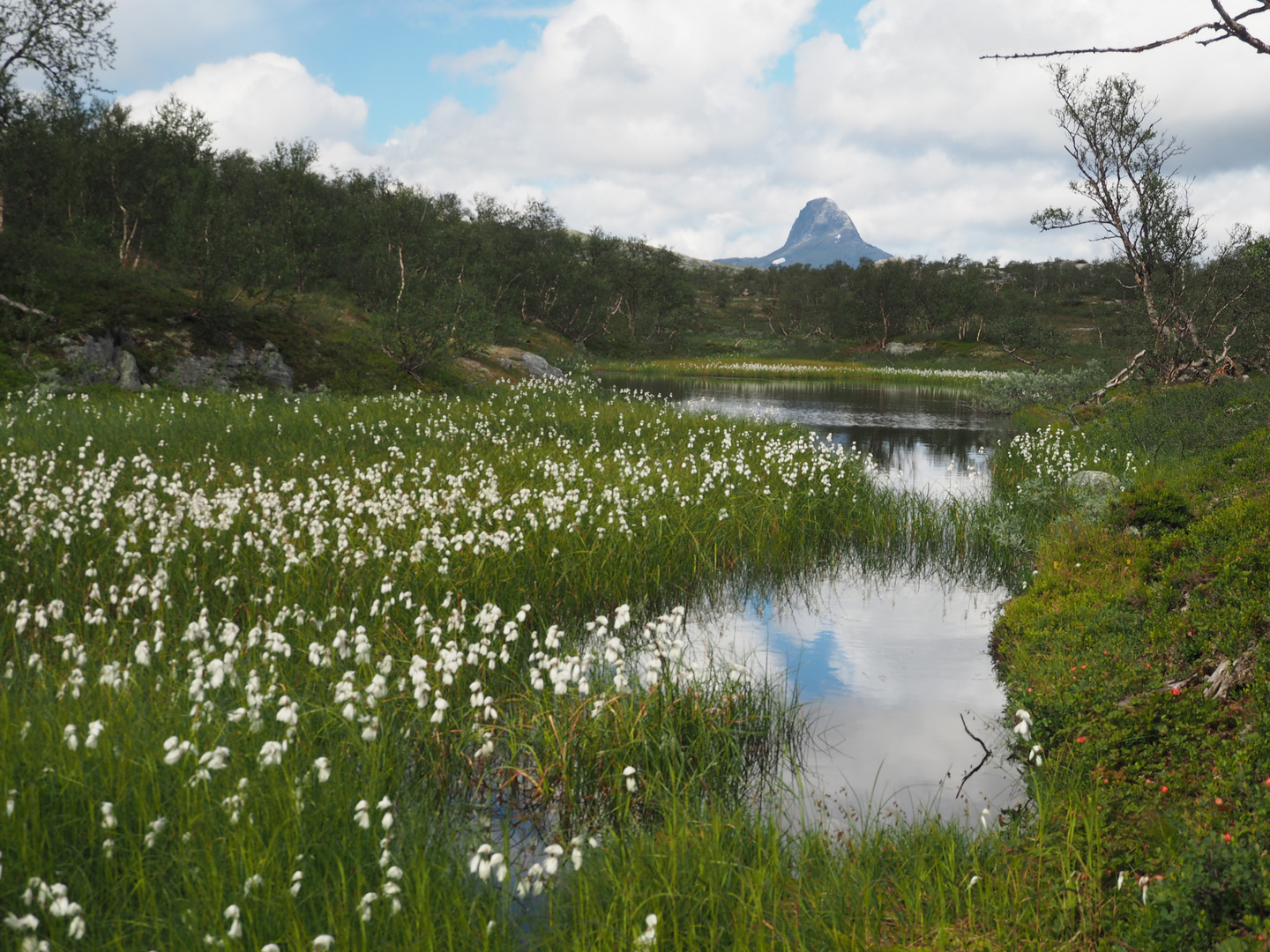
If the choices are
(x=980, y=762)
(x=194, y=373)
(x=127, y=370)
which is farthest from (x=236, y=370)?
(x=980, y=762)

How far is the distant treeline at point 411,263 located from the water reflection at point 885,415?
6121 mm

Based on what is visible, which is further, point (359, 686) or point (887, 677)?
point (887, 677)

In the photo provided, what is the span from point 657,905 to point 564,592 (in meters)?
5.13

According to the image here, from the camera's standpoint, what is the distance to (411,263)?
38.7m

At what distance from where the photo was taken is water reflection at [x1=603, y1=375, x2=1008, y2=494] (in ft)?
65.9

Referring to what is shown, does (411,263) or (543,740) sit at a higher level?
(411,263)

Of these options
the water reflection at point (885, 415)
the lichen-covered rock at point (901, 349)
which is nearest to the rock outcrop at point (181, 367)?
the water reflection at point (885, 415)

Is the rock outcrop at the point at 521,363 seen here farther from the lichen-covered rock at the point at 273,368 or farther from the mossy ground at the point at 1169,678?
the mossy ground at the point at 1169,678

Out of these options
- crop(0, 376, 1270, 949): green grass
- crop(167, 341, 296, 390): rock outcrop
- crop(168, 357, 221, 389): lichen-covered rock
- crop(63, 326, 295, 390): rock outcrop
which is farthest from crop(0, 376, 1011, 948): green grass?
crop(167, 341, 296, 390): rock outcrop

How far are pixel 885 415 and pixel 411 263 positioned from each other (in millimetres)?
24301

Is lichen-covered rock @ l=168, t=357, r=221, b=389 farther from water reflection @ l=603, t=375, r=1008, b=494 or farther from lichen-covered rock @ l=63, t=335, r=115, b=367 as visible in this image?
water reflection @ l=603, t=375, r=1008, b=494

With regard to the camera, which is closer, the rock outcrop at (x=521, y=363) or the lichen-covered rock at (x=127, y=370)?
the lichen-covered rock at (x=127, y=370)

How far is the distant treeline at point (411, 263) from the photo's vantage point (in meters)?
26.0

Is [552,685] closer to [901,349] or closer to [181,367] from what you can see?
[181,367]
